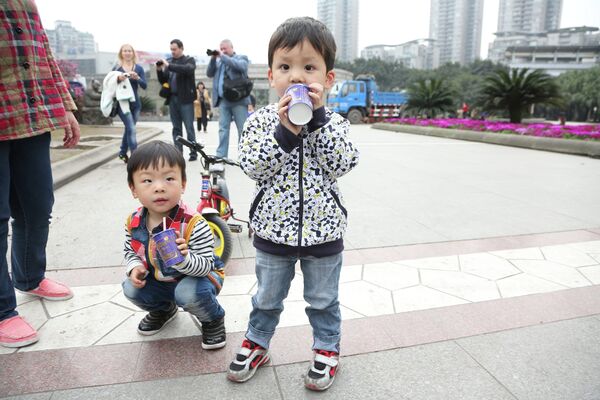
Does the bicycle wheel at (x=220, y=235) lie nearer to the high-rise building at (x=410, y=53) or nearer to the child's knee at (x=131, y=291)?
the child's knee at (x=131, y=291)

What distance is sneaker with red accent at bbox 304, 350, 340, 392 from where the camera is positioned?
1761 millimetres

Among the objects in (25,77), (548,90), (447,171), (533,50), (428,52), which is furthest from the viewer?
(428,52)

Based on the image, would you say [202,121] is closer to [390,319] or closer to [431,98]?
[431,98]

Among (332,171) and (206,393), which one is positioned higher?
(332,171)

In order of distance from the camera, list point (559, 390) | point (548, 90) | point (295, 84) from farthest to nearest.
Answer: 1. point (548, 90)
2. point (559, 390)
3. point (295, 84)

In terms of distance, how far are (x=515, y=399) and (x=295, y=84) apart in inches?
57.7

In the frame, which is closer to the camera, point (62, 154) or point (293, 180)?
point (293, 180)

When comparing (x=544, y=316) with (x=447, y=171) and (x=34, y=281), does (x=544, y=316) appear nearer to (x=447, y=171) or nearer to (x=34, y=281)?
(x=34, y=281)

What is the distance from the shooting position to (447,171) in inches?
281

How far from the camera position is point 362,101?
2178 centimetres

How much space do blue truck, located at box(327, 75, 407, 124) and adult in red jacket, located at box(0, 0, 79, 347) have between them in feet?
60.8

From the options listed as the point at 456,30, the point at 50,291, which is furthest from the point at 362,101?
the point at 456,30

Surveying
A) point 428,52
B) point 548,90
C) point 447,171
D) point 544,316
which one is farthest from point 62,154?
point 428,52

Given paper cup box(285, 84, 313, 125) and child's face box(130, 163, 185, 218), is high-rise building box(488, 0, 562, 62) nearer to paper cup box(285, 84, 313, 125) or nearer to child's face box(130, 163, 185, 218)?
child's face box(130, 163, 185, 218)
